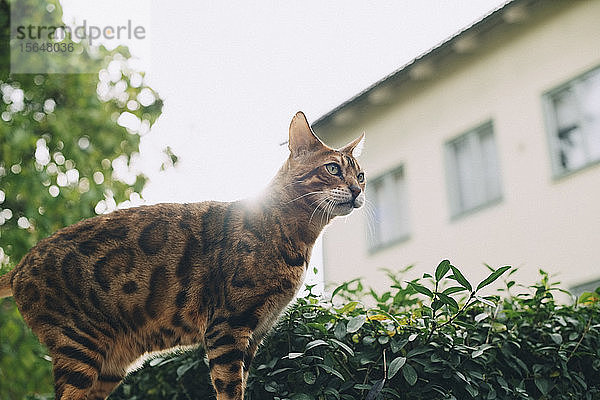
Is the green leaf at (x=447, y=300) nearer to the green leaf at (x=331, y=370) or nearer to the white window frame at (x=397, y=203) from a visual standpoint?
the green leaf at (x=331, y=370)

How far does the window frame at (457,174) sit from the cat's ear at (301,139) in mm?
5110

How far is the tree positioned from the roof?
11.1 feet

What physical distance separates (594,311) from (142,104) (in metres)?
3.33

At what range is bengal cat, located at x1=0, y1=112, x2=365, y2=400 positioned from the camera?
2184mm

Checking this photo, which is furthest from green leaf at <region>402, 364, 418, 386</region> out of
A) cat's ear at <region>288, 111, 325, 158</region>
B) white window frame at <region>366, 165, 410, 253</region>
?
white window frame at <region>366, 165, 410, 253</region>

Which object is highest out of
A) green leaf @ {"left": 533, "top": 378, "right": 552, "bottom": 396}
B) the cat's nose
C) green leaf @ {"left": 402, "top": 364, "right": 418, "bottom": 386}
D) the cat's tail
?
the cat's nose

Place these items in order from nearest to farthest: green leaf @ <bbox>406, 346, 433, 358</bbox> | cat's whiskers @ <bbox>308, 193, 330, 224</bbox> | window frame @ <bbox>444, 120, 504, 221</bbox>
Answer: green leaf @ <bbox>406, 346, 433, 358</bbox> → cat's whiskers @ <bbox>308, 193, 330, 224</bbox> → window frame @ <bbox>444, 120, 504, 221</bbox>

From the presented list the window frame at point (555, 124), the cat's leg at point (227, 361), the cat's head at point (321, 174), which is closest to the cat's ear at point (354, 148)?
the cat's head at point (321, 174)

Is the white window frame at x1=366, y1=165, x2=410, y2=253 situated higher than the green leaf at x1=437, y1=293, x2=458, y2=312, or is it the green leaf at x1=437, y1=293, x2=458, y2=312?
the white window frame at x1=366, y1=165, x2=410, y2=253

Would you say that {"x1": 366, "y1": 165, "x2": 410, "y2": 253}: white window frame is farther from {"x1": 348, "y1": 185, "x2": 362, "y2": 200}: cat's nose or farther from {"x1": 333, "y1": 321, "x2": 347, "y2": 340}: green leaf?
{"x1": 333, "y1": 321, "x2": 347, "y2": 340}: green leaf

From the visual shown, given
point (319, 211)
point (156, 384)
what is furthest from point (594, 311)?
point (156, 384)

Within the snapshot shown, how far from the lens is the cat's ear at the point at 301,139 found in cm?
259

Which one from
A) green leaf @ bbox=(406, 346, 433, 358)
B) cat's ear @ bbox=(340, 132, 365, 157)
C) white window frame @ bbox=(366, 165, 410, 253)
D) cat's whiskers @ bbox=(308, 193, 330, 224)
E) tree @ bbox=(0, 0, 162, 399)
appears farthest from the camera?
white window frame @ bbox=(366, 165, 410, 253)

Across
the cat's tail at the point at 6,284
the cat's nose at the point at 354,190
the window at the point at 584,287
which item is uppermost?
the cat's nose at the point at 354,190
